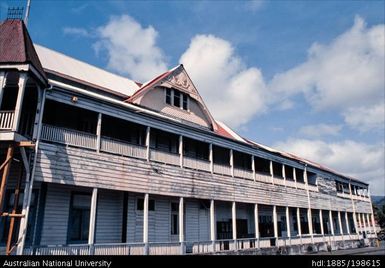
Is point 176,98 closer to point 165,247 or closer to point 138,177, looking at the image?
point 138,177

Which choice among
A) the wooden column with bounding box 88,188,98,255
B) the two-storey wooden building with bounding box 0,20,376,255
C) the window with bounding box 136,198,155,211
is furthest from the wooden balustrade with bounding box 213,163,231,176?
the wooden column with bounding box 88,188,98,255

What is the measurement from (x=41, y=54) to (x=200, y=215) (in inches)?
539

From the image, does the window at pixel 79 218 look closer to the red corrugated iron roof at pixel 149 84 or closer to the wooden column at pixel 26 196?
the wooden column at pixel 26 196

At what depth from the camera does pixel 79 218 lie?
14773mm

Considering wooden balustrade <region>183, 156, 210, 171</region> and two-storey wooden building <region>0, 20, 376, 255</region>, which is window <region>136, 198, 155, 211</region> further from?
wooden balustrade <region>183, 156, 210, 171</region>

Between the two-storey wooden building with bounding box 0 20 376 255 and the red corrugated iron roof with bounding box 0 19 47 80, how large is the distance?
5 cm

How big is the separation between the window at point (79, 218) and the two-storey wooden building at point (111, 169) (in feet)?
0.15

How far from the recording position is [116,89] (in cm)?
2036

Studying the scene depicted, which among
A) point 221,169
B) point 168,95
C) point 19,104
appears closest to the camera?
point 19,104

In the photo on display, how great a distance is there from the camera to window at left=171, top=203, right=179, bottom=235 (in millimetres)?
19359

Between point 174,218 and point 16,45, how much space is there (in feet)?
40.8

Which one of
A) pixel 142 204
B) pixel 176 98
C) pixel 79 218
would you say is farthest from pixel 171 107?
pixel 79 218

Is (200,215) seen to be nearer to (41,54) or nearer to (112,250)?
(112,250)

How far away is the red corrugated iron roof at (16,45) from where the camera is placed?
38.4 feet
